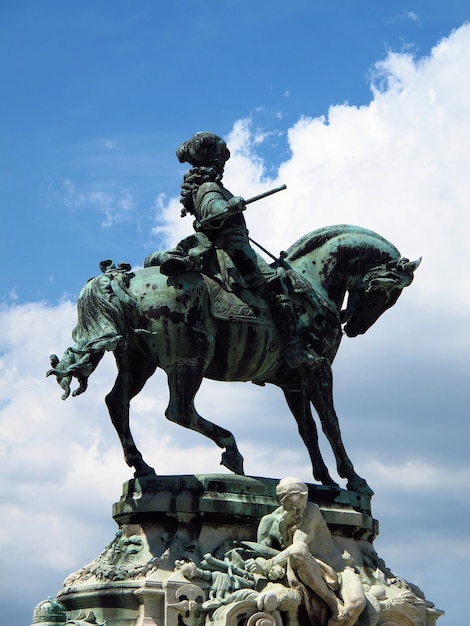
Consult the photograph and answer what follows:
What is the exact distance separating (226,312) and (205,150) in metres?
2.04

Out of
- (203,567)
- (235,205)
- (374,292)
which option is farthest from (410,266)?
(203,567)

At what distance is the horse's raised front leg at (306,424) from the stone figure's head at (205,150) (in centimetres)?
277

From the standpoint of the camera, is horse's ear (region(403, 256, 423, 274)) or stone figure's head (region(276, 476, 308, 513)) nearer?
stone figure's head (region(276, 476, 308, 513))

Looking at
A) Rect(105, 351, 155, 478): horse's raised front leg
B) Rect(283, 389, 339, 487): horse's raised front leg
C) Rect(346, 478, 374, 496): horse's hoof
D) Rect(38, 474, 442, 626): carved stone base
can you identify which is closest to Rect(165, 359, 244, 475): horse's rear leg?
Rect(38, 474, 442, 626): carved stone base

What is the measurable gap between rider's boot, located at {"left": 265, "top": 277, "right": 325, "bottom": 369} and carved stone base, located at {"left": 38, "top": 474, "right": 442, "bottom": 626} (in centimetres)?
139

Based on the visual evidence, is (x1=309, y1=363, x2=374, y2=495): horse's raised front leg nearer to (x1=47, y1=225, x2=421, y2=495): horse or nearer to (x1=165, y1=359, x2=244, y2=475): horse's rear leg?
(x1=47, y1=225, x2=421, y2=495): horse

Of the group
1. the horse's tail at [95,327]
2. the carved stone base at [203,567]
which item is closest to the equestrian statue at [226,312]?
the horse's tail at [95,327]

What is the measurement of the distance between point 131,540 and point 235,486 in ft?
4.08

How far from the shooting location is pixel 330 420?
17.7 m

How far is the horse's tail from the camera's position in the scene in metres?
16.5

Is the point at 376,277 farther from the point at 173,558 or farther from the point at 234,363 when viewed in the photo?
the point at 173,558

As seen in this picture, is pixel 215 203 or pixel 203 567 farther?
pixel 215 203

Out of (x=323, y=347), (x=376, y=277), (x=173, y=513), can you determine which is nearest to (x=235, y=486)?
(x=173, y=513)

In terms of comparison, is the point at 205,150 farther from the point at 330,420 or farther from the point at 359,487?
the point at 359,487
